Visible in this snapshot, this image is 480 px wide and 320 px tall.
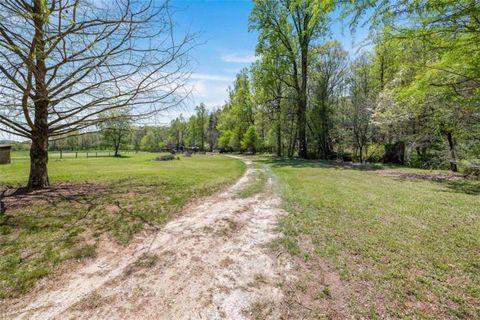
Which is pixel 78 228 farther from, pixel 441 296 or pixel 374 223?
pixel 374 223

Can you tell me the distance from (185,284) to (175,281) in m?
0.17

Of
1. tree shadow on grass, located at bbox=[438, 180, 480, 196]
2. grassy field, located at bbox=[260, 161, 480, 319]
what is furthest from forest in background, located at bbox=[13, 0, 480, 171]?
grassy field, located at bbox=[260, 161, 480, 319]

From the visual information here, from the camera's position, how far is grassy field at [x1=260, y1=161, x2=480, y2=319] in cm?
245

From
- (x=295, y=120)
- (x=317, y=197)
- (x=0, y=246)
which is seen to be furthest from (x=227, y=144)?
(x=0, y=246)

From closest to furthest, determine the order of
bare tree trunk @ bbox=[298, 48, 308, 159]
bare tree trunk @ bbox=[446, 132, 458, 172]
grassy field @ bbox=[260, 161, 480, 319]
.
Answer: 1. grassy field @ bbox=[260, 161, 480, 319]
2. bare tree trunk @ bbox=[446, 132, 458, 172]
3. bare tree trunk @ bbox=[298, 48, 308, 159]

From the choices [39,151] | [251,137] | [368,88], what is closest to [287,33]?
[368,88]

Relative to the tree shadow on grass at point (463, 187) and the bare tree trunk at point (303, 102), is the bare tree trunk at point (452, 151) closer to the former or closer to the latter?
the tree shadow on grass at point (463, 187)

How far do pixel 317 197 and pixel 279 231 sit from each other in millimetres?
3111

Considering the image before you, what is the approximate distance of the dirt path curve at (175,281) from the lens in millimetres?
2340

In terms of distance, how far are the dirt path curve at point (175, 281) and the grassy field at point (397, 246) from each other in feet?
2.86

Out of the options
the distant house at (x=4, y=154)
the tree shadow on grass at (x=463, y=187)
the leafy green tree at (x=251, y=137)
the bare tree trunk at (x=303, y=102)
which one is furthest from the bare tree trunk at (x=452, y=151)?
the distant house at (x=4, y=154)

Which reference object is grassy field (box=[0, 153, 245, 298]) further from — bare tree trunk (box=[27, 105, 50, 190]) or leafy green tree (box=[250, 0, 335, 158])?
leafy green tree (box=[250, 0, 335, 158])

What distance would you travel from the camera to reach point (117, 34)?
211 inches

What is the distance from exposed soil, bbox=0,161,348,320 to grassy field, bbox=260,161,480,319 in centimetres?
40
